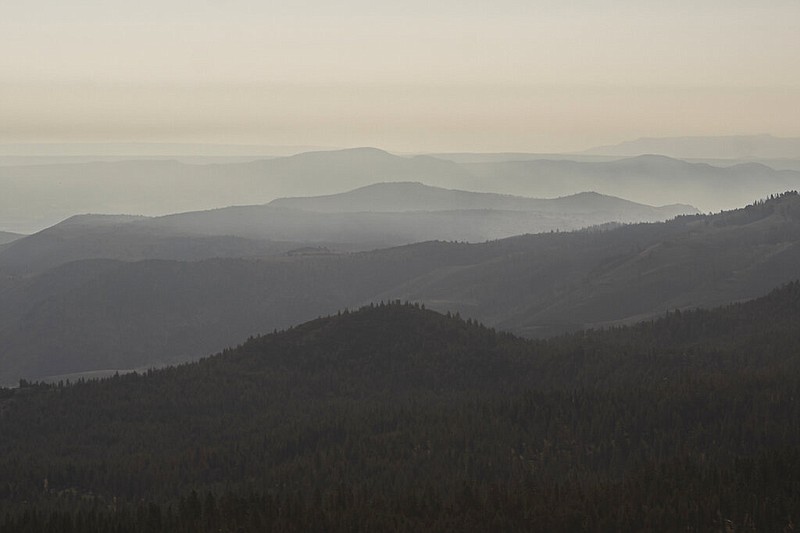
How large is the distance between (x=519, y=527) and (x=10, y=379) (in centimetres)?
16964

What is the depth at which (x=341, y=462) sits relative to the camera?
43.3 m

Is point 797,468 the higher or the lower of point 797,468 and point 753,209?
the lower

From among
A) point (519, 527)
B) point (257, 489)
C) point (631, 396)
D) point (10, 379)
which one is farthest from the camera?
point (10, 379)

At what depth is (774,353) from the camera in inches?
2418

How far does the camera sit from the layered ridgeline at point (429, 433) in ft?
98.9

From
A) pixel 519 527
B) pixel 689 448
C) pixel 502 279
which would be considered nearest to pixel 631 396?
pixel 689 448

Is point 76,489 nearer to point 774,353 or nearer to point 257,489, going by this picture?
point 257,489

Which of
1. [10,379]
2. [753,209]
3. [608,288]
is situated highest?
[753,209]

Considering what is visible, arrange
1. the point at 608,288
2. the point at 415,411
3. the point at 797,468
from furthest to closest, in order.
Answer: the point at 608,288, the point at 415,411, the point at 797,468

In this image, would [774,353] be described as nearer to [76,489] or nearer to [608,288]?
[76,489]

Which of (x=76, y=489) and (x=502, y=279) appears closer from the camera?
(x=76, y=489)

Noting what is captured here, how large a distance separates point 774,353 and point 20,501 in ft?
133

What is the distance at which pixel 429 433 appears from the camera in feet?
154

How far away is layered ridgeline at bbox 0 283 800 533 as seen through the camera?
30156 millimetres
